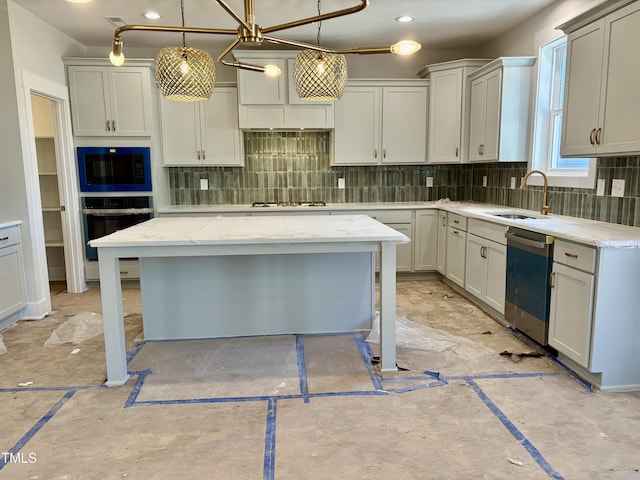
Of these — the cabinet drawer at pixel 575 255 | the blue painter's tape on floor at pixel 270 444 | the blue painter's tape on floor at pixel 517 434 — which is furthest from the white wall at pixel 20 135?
the cabinet drawer at pixel 575 255

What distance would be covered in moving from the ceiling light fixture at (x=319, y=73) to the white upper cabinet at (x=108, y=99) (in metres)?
2.69

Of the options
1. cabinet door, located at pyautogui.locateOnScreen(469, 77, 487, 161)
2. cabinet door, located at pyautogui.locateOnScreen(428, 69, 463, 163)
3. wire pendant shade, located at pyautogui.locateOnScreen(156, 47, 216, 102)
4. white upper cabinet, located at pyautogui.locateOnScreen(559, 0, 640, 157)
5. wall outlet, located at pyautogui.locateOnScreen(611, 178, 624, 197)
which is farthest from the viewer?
cabinet door, located at pyautogui.locateOnScreen(428, 69, 463, 163)

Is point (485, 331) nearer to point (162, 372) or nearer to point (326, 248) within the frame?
point (326, 248)

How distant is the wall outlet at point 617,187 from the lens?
3.10m

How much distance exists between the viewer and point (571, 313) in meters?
2.68

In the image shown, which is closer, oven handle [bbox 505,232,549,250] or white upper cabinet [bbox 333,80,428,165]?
oven handle [bbox 505,232,549,250]

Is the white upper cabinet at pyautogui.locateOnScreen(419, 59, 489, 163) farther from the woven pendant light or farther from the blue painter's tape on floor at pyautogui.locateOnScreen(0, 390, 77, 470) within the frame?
the blue painter's tape on floor at pyautogui.locateOnScreen(0, 390, 77, 470)

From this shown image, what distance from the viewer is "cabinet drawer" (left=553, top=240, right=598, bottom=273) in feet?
8.18

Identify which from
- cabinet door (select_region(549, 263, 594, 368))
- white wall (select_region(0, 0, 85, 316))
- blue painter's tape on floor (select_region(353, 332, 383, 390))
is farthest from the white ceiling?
blue painter's tape on floor (select_region(353, 332, 383, 390))

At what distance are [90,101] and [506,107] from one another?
4199mm

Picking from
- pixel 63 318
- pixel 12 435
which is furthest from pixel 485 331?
pixel 63 318

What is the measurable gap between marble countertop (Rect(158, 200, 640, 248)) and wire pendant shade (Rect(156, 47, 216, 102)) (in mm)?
2316

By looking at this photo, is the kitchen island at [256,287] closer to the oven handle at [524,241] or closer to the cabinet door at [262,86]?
the oven handle at [524,241]

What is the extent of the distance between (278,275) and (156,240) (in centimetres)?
102
